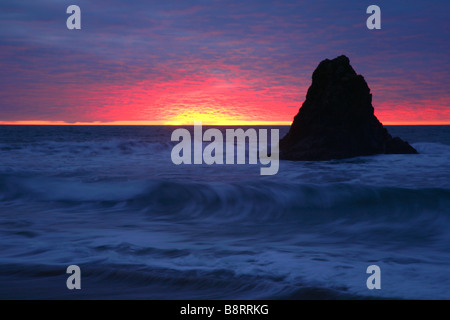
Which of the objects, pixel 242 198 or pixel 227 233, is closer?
pixel 227 233

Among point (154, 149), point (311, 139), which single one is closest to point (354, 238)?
point (311, 139)

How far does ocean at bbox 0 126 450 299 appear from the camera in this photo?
5.11 meters

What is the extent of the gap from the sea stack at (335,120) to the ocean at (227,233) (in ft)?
12.5

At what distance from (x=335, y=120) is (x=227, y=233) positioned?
1432 centimetres

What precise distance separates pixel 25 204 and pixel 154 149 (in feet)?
73.6

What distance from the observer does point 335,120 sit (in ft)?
70.5

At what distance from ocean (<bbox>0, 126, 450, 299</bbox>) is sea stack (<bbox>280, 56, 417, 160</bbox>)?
3817 mm

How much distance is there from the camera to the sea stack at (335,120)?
2141 cm

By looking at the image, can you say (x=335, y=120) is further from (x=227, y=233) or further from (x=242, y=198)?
(x=227, y=233)
